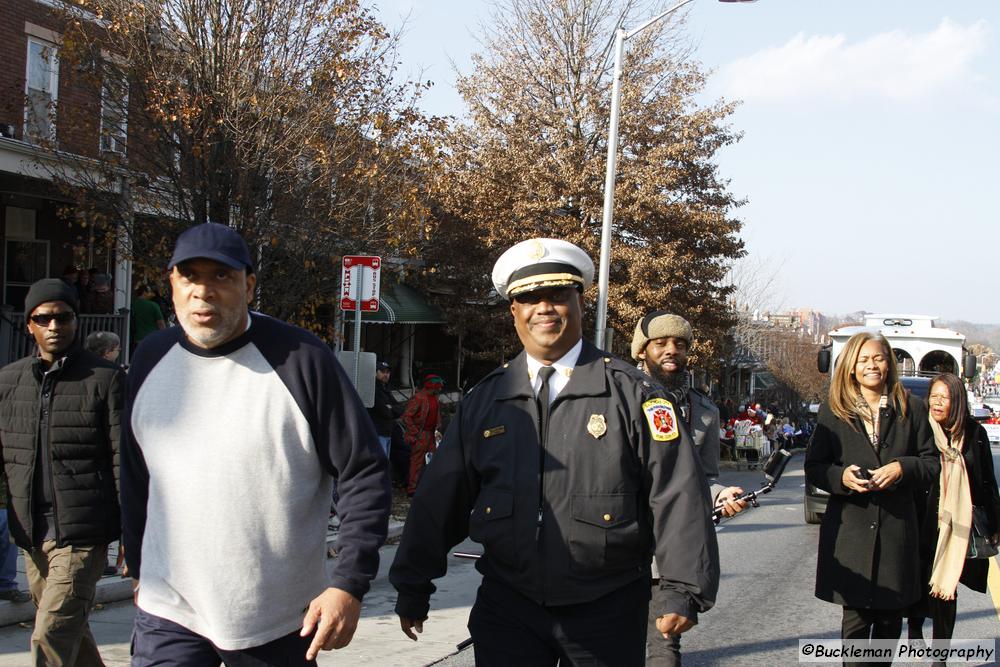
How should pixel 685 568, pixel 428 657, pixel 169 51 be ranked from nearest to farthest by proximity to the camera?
1. pixel 685 568
2. pixel 428 657
3. pixel 169 51

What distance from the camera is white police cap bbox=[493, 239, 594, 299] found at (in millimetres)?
3279

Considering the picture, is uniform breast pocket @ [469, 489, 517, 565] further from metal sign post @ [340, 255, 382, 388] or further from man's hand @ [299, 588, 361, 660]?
metal sign post @ [340, 255, 382, 388]

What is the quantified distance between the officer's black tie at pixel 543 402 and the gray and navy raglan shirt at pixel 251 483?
50 centimetres

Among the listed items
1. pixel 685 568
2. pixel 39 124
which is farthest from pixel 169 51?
pixel 685 568

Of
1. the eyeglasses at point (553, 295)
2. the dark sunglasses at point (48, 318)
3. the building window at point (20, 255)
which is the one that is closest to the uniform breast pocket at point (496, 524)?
the eyeglasses at point (553, 295)

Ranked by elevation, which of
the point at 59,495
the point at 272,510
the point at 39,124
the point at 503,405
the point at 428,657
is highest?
the point at 39,124

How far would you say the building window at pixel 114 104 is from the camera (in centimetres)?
1234

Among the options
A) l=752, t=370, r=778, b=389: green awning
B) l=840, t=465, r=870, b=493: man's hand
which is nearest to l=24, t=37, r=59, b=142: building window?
l=840, t=465, r=870, b=493: man's hand

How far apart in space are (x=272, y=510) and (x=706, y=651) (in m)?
4.23

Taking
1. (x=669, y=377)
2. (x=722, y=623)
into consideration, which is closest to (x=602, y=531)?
(x=669, y=377)

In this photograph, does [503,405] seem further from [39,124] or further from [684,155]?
[684,155]

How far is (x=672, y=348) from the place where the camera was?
4961 millimetres

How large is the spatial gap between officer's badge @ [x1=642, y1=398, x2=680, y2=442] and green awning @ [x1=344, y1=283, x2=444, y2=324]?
1797cm

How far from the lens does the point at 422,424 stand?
43.5 ft
